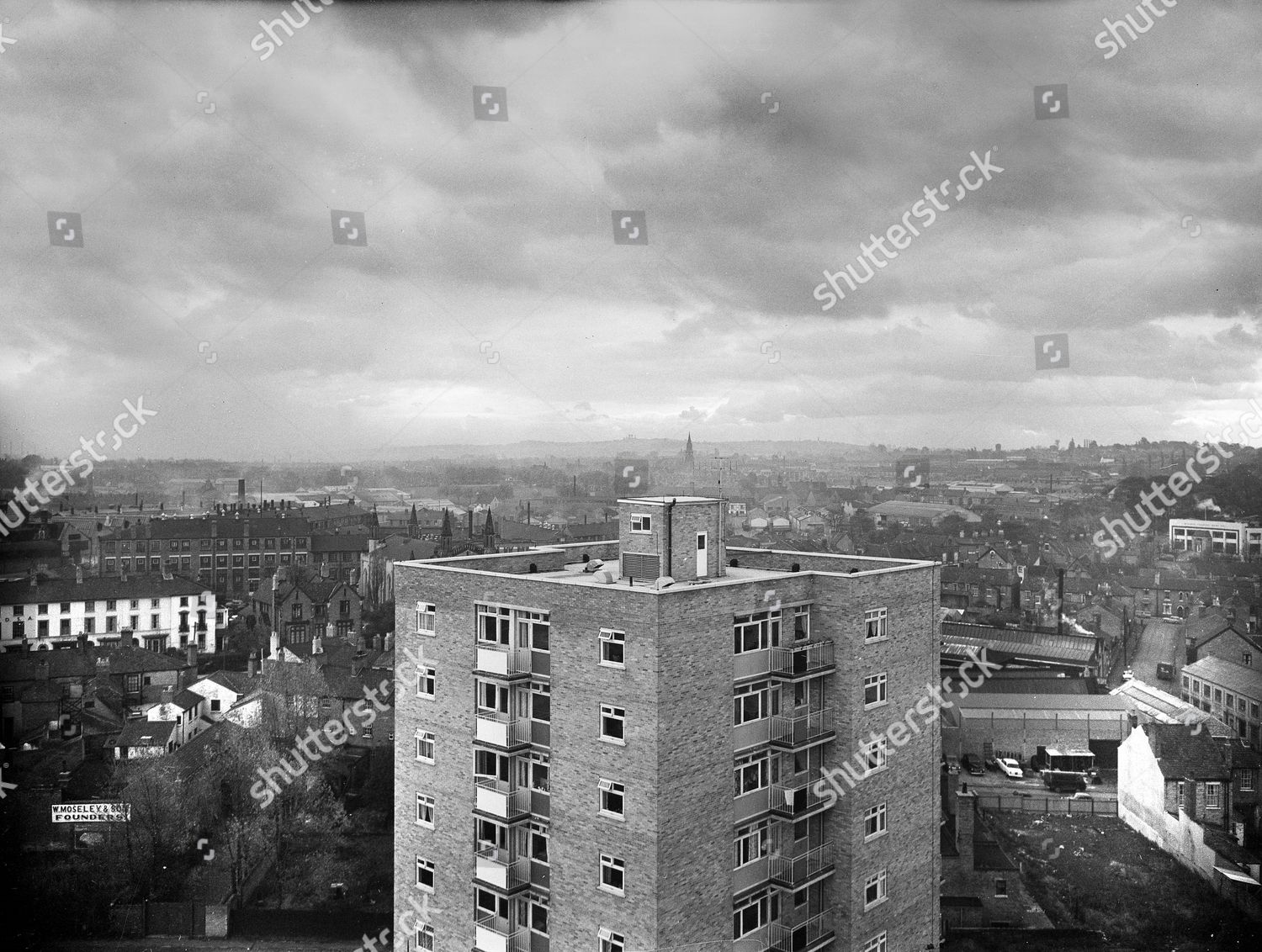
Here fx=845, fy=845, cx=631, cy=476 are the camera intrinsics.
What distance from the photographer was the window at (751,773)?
20.8 feet

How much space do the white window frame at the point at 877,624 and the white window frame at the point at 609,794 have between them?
235 cm

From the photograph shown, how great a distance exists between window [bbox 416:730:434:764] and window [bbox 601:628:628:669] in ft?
6.83

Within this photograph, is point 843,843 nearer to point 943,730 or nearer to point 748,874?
point 748,874

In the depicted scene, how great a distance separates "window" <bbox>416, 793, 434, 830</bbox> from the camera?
7070 mm

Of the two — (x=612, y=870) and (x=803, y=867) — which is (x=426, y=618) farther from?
(x=803, y=867)

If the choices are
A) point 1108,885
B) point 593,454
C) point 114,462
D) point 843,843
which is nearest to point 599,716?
point 843,843

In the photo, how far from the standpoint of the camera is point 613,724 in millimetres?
5883

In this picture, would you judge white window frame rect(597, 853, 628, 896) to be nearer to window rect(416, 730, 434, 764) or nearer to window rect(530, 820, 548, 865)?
window rect(530, 820, 548, 865)

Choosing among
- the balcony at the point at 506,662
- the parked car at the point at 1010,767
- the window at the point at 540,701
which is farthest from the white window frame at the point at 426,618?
the parked car at the point at 1010,767

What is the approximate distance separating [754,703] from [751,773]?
53cm

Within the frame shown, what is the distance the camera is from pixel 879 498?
18672 mm

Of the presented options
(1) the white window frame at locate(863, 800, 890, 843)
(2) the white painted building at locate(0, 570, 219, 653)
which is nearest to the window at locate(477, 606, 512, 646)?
(1) the white window frame at locate(863, 800, 890, 843)

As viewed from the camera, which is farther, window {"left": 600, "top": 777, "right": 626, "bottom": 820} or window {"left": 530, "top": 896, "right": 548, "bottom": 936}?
window {"left": 530, "top": 896, "right": 548, "bottom": 936}

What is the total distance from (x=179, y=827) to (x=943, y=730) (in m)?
12.7
